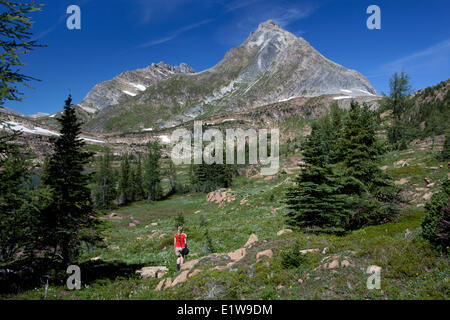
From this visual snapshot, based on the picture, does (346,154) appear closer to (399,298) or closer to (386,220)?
(386,220)

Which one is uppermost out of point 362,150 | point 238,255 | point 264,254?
Result: point 362,150

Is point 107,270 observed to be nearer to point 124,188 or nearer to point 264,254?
point 264,254

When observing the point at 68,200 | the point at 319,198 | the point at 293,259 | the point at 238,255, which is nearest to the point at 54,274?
the point at 68,200

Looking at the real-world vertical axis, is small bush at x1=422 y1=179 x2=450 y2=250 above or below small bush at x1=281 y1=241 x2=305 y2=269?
above

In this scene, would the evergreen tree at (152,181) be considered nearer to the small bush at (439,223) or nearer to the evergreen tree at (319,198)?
the evergreen tree at (319,198)

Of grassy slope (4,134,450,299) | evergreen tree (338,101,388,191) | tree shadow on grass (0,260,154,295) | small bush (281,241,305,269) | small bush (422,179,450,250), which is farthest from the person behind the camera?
evergreen tree (338,101,388,191)

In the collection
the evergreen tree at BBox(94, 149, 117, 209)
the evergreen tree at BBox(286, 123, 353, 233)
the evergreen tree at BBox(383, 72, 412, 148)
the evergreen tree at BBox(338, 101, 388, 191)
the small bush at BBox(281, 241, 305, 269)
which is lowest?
the evergreen tree at BBox(94, 149, 117, 209)

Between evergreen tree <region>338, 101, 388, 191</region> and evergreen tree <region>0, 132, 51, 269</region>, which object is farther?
evergreen tree <region>338, 101, 388, 191</region>

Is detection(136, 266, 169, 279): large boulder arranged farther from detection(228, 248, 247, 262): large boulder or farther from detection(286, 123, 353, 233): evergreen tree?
Result: detection(286, 123, 353, 233): evergreen tree

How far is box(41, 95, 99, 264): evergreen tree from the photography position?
42.9 feet

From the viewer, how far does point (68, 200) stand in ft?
45.3

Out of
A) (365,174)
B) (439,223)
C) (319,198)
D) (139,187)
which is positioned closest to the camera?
(439,223)

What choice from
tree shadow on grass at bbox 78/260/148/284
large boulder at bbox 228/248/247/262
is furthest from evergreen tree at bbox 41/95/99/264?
large boulder at bbox 228/248/247/262

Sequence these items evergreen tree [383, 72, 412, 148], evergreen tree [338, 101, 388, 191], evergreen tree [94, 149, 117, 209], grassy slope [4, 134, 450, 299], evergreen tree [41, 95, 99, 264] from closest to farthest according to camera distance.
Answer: grassy slope [4, 134, 450, 299] < evergreen tree [41, 95, 99, 264] < evergreen tree [338, 101, 388, 191] < evergreen tree [383, 72, 412, 148] < evergreen tree [94, 149, 117, 209]
